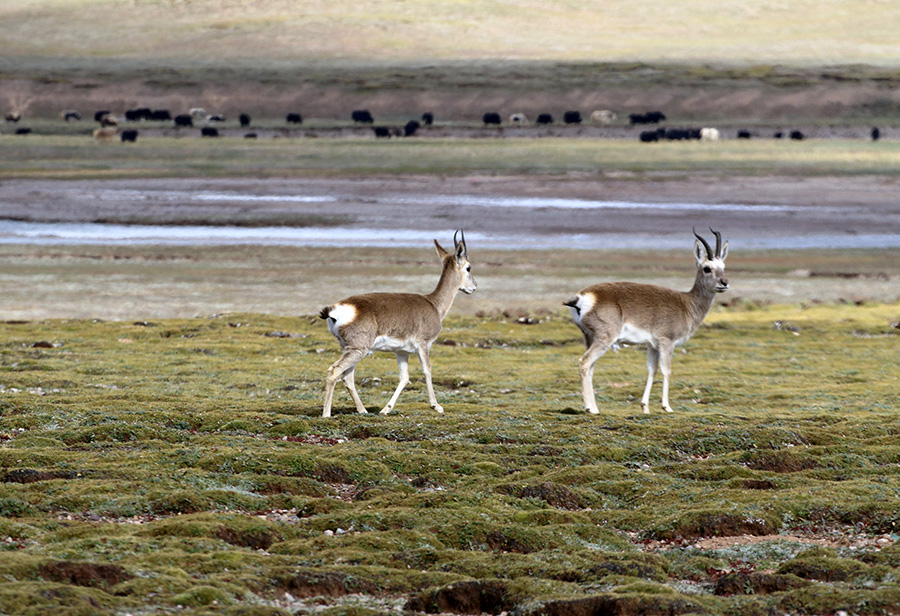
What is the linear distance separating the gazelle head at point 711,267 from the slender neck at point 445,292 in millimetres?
4366

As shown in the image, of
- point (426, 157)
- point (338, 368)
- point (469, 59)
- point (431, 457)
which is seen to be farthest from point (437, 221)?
point (469, 59)

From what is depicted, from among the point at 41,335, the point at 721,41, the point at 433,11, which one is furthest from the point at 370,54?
the point at 41,335

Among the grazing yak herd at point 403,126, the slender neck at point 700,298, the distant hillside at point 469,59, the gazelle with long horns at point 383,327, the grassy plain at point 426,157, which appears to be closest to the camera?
the gazelle with long horns at point 383,327

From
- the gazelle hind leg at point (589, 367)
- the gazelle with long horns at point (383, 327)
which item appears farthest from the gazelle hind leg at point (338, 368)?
the gazelle hind leg at point (589, 367)

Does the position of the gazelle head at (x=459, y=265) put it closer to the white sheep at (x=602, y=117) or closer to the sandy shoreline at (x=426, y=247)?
the sandy shoreline at (x=426, y=247)

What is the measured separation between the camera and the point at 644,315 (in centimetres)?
2003

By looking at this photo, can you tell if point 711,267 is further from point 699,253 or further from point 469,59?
point 469,59

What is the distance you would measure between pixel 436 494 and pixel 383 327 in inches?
218

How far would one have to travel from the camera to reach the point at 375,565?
425 inches

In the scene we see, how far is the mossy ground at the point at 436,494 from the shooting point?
9977 mm

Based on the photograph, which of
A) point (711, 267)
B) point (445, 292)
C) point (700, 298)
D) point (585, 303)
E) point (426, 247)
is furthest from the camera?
point (426, 247)

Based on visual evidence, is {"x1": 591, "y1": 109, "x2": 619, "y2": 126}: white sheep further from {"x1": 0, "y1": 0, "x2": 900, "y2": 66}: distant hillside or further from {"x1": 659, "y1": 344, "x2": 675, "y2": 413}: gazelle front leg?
{"x1": 659, "y1": 344, "x2": 675, "y2": 413}: gazelle front leg

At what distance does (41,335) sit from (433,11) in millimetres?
167689

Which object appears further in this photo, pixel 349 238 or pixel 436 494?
pixel 349 238
